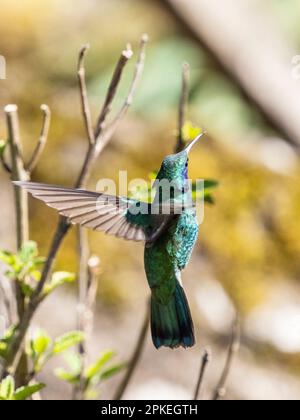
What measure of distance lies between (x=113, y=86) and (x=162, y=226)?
343 mm

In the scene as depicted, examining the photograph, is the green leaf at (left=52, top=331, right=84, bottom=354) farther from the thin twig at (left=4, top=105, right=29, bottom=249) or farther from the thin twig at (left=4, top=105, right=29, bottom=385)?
the thin twig at (left=4, top=105, right=29, bottom=249)

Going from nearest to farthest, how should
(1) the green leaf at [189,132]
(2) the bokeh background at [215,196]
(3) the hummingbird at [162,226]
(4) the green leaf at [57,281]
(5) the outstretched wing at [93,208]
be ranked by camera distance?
(5) the outstretched wing at [93,208], (3) the hummingbird at [162,226], (4) the green leaf at [57,281], (1) the green leaf at [189,132], (2) the bokeh background at [215,196]

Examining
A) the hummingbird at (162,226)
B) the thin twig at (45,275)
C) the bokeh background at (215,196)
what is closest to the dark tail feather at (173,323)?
the hummingbird at (162,226)

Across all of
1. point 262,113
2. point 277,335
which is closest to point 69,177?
point 262,113

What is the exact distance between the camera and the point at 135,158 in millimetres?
4258

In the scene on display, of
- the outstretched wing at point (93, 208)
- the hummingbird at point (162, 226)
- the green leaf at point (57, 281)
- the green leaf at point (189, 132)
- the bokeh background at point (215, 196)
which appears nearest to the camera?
the outstretched wing at point (93, 208)

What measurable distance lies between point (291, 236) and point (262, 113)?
0.65 metres

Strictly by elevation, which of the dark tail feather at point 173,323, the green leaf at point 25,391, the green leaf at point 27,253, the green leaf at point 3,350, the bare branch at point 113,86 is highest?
the bare branch at point 113,86

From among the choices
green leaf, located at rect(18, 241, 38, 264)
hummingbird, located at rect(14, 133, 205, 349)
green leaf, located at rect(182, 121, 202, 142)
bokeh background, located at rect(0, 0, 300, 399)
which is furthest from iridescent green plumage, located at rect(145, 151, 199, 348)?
bokeh background, located at rect(0, 0, 300, 399)

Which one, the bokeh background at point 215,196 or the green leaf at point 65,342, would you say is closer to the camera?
the green leaf at point 65,342

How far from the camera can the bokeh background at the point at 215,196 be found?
3.67 meters

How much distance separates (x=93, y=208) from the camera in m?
1.72

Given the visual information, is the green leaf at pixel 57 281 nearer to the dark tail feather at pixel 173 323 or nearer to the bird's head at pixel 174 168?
the dark tail feather at pixel 173 323

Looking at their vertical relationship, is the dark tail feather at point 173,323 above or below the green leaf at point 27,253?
below
